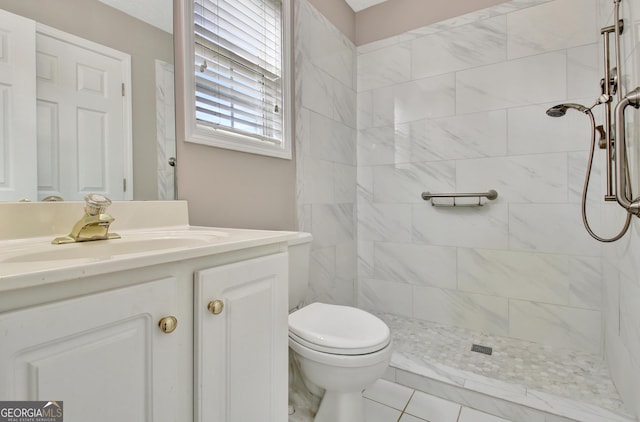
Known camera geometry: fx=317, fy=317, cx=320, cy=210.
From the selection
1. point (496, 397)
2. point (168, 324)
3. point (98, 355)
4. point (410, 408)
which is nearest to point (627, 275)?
point (496, 397)

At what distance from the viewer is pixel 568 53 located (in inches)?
72.4

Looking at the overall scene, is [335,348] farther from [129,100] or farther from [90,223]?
[129,100]

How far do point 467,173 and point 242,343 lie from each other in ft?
6.15

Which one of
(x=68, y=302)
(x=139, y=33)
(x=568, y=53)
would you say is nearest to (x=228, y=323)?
(x=68, y=302)

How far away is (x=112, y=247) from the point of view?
886mm

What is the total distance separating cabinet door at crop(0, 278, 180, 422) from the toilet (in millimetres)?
636

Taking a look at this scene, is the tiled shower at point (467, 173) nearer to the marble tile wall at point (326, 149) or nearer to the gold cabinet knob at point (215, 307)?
the marble tile wall at point (326, 149)

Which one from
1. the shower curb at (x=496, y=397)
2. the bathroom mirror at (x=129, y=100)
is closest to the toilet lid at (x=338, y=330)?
the shower curb at (x=496, y=397)

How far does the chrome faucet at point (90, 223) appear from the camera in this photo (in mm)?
865

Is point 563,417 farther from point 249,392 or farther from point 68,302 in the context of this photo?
point 68,302

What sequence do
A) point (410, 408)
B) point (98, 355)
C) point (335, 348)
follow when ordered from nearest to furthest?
1. point (98, 355)
2. point (335, 348)
3. point (410, 408)

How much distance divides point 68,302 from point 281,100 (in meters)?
1.58

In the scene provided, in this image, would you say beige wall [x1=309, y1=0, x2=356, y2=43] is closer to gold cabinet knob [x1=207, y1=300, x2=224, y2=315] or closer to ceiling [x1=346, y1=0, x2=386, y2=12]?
ceiling [x1=346, y1=0, x2=386, y2=12]

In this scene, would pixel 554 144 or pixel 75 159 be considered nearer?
pixel 75 159
